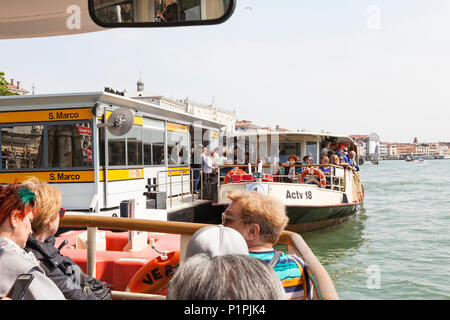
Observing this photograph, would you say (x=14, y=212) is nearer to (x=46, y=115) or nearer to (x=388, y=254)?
(x=46, y=115)

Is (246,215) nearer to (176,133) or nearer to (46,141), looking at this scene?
(46,141)

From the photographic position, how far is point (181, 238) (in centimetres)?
262

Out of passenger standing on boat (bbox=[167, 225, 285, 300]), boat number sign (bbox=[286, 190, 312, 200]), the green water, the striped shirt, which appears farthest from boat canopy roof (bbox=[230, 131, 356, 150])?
passenger standing on boat (bbox=[167, 225, 285, 300])

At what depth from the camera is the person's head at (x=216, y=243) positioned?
1315 millimetres

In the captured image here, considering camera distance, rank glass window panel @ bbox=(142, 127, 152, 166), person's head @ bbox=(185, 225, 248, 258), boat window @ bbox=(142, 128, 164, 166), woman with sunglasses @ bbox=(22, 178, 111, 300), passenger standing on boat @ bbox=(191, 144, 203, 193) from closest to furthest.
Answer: person's head @ bbox=(185, 225, 248, 258) → woman with sunglasses @ bbox=(22, 178, 111, 300) → glass window panel @ bbox=(142, 127, 152, 166) → boat window @ bbox=(142, 128, 164, 166) → passenger standing on boat @ bbox=(191, 144, 203, 193)

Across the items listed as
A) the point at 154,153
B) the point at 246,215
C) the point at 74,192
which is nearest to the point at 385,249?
the point at 154,153

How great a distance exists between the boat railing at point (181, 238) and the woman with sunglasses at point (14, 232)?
0.78 meters

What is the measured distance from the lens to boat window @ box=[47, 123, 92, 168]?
9766 millimetres

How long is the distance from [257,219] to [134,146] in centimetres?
925

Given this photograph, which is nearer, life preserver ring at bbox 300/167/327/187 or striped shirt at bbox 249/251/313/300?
striped shirt at bbox 249/251/313/300

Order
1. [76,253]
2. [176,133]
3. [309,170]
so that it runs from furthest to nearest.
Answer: [176,133] < [309,170] < [76,253]

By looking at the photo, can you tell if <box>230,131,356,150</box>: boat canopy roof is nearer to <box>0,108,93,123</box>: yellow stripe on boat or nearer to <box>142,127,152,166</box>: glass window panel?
<box>142,127,152,166</box>: glass window panel
